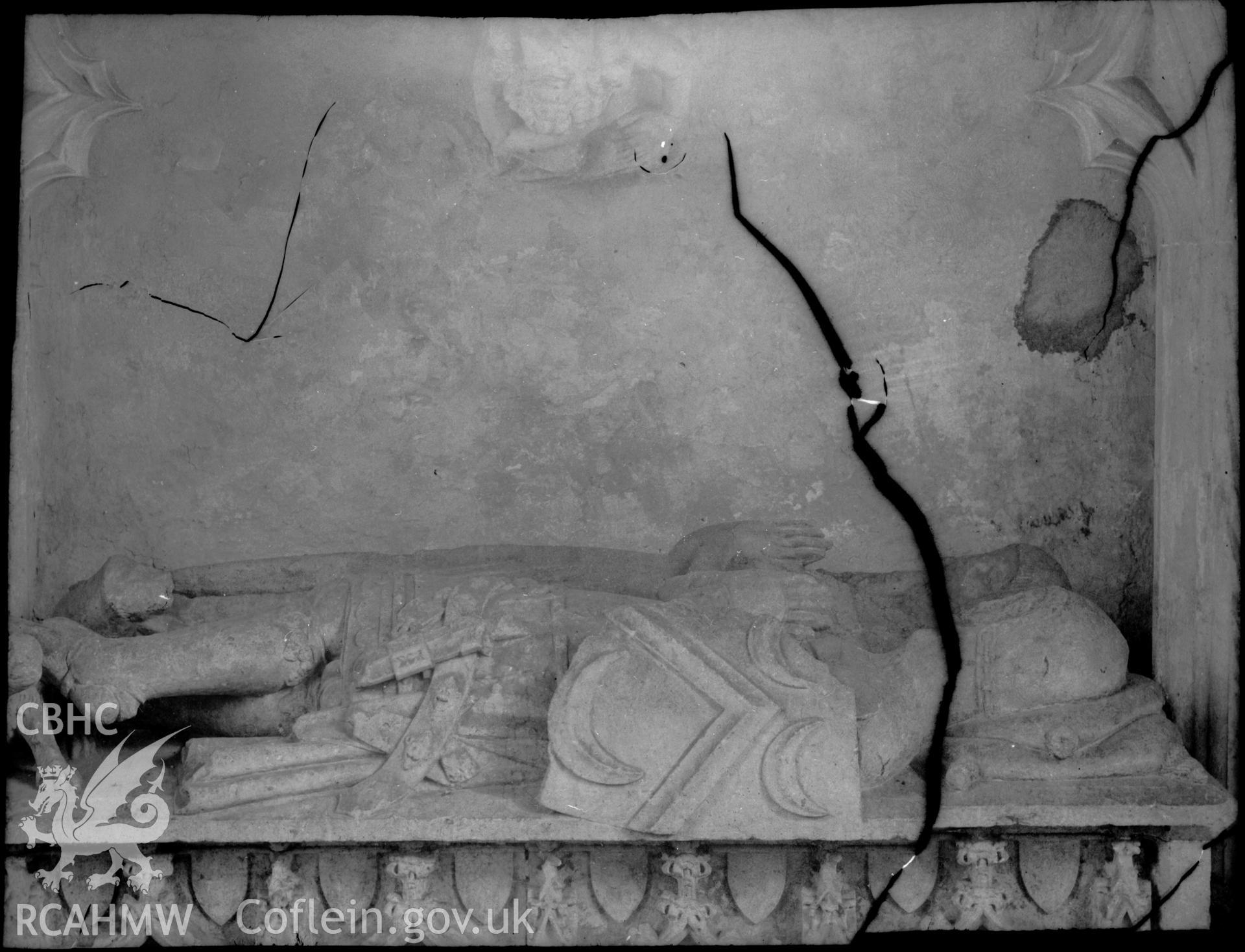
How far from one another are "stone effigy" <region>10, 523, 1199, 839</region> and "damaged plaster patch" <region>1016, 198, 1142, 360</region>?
80 centimetres

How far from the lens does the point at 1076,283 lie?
5.09m

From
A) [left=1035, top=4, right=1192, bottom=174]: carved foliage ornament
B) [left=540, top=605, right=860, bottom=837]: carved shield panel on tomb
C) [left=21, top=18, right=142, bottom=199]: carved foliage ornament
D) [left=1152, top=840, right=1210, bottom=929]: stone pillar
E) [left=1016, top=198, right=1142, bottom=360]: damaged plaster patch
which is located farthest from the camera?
[left=1016, top=198, right=1142, bottom=360]: damaged plaster patch

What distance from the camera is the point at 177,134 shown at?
5.11m

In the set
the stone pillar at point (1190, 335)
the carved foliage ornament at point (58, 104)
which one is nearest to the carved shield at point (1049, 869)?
the stone pillar at point (1190, 335)

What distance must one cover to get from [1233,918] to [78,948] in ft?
8.92

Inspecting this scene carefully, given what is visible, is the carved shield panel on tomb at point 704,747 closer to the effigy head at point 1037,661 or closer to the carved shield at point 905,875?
the carved shield at point 905,875

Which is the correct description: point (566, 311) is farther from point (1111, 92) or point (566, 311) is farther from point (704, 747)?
point (1111, 92)

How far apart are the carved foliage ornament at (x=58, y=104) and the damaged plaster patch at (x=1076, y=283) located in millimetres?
2484

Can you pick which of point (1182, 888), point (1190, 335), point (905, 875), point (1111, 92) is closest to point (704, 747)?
point (905, 875)

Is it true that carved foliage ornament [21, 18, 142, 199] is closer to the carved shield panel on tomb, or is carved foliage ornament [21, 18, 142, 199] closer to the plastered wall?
the plastered wall

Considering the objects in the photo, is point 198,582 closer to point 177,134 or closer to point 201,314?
point 201,314

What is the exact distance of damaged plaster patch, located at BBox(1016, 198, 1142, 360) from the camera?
506cm

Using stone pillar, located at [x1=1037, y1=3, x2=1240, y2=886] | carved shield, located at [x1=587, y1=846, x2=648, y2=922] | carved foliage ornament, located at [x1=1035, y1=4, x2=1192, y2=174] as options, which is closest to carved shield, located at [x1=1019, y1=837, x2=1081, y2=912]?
stone pillar, located at [x1=1037, y1=3, x2=1240, y2=886]

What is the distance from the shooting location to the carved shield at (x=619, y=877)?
14.4ft
